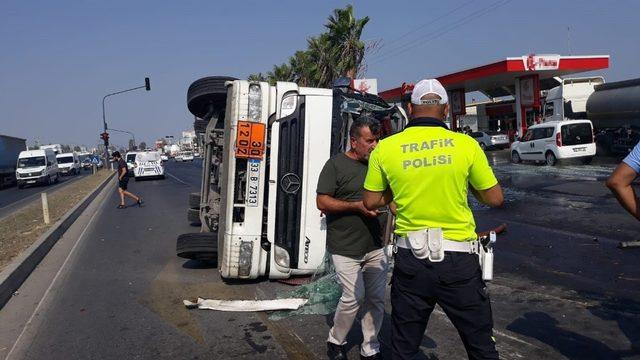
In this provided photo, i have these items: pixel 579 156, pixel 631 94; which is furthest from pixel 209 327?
pixel 631 94

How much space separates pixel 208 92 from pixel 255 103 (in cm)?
164

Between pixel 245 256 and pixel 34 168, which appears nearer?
pixel 245 256

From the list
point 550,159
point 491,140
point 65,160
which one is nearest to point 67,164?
point 65,160

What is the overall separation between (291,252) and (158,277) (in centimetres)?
213

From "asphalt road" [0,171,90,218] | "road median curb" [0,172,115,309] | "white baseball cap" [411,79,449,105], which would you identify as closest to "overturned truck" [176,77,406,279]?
"road median curb" [0,172,115,309]

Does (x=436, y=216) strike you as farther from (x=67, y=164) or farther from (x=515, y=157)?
(x=67, y=164)

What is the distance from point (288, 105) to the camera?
604cm

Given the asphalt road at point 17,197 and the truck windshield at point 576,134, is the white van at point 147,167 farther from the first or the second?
the truck windshield at point 576,134

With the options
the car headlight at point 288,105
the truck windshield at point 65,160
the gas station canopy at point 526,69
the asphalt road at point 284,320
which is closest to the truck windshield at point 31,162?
the truck windshield at point 65,160

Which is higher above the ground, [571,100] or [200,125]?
[571,100]

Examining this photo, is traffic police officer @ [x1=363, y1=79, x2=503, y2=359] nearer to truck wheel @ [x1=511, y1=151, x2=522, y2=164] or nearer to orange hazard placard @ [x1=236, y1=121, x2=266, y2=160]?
orange hazard placard @ [x1=236, y1=121, x2=266, y2=160]

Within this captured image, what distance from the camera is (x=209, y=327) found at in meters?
5.02

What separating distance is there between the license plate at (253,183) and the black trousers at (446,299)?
337 cm

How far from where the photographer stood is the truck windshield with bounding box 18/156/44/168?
35.5 meters
